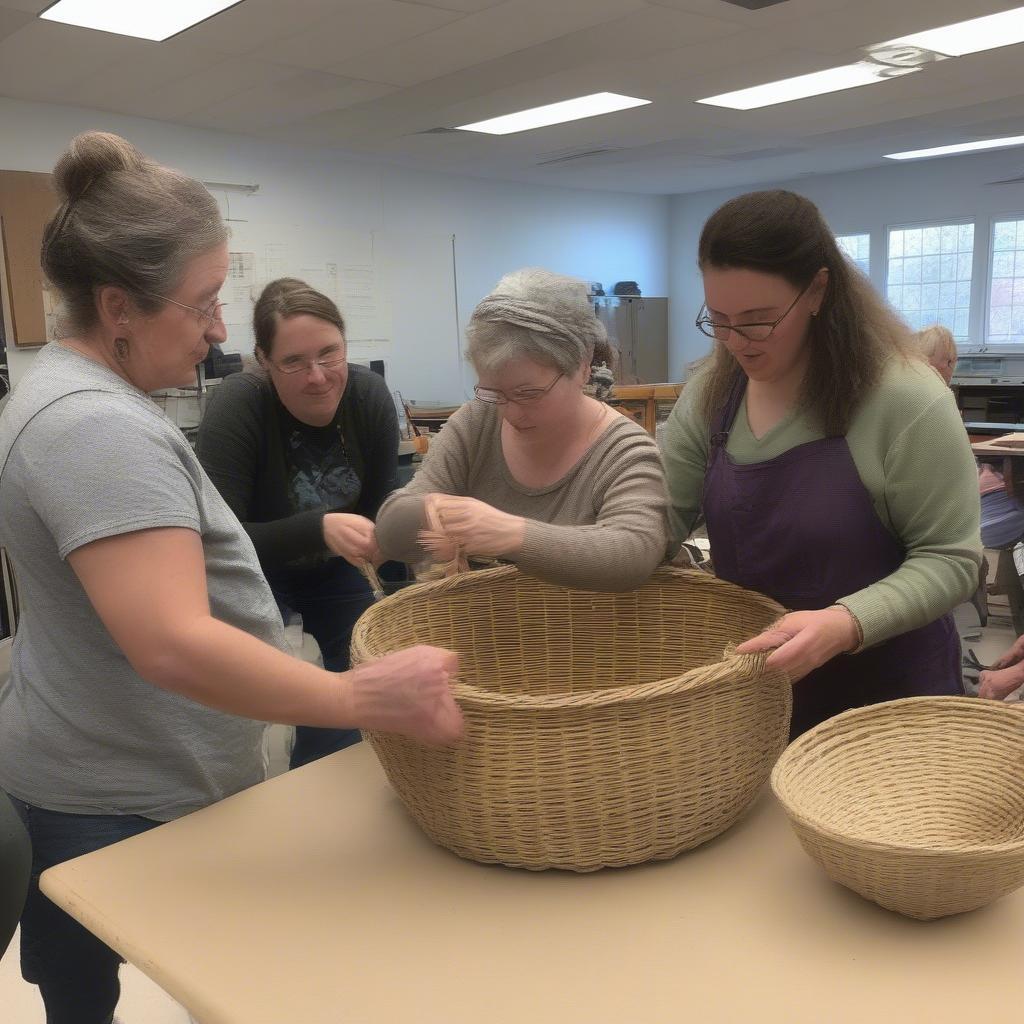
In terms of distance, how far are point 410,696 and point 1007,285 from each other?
8.95 metres

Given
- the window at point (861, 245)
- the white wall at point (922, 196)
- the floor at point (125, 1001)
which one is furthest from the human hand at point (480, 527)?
the window at point (861, 245)

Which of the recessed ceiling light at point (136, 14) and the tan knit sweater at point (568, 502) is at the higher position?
the recessed ceiling light at point (136, 14)

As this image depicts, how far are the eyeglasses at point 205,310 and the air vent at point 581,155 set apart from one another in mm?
6482

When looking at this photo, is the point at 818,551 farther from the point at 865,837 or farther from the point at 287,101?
the point at 287,101

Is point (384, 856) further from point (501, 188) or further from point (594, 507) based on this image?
point (501, 188)

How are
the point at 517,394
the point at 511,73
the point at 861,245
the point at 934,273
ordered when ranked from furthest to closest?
1. the point at 861,245
2. the point at 934,273
3. the point at 511,73
4. the point at 517,394

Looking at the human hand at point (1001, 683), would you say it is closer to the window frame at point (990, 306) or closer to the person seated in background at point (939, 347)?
the person seated in background at point (939, 347)

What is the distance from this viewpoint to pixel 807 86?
5422 millimetres

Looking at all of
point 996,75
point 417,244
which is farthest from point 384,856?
point 417,244

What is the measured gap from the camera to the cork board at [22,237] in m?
5.27

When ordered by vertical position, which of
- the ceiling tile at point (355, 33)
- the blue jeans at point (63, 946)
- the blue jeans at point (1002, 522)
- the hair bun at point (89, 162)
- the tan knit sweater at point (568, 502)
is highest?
the ceiling tile at point (355, 33)

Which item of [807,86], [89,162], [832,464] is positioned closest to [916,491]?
[832,464]

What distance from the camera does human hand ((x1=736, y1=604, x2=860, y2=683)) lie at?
0.98 metres

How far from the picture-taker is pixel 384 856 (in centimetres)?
104
